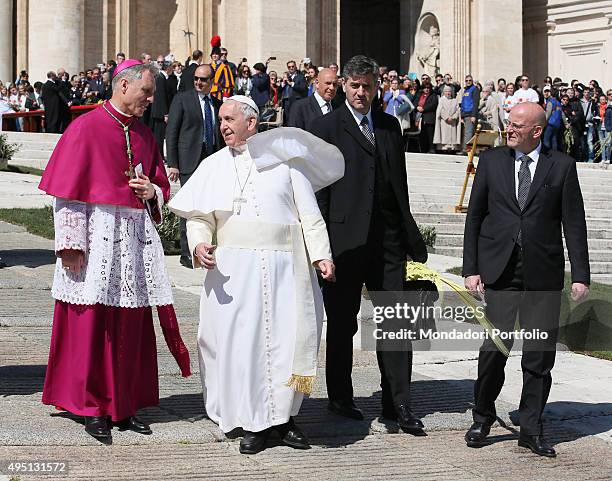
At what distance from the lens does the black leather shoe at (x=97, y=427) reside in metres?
6.07

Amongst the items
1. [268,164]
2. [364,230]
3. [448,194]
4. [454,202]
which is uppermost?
[448,194]

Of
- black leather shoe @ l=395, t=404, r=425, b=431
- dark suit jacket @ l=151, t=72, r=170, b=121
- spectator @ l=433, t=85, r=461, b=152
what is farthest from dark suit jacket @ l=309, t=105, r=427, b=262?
spectator @ l=433, t=85, r=461, b=152

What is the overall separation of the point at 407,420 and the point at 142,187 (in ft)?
6.61

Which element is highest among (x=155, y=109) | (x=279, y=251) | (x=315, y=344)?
(x=155, y=109)

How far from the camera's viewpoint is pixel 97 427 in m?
6.10

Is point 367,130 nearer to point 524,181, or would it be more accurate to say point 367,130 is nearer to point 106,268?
point 524,181

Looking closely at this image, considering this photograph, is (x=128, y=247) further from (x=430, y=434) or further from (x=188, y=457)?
(x=430, y=434)

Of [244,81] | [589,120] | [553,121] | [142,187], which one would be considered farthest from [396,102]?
[142,187]

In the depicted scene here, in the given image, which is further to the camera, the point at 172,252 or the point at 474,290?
the point at 172,252

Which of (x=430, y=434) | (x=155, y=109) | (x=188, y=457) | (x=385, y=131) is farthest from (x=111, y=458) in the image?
(x=155, y=109)

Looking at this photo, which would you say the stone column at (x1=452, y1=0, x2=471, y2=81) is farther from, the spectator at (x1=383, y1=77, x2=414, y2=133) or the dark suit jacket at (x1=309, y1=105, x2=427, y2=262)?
the dark suit jacket at (x1=309, y1=105, x2=427, y2=262)

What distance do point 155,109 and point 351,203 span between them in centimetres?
1170

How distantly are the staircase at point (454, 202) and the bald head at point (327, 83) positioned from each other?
5.29 meters

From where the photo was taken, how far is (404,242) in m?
6.90
